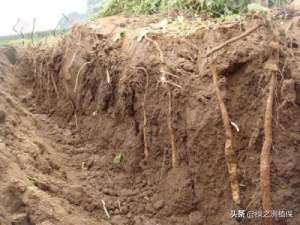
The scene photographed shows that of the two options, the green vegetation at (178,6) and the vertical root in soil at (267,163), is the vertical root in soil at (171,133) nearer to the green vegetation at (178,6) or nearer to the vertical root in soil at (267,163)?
the vertical root in soil at (267,163)

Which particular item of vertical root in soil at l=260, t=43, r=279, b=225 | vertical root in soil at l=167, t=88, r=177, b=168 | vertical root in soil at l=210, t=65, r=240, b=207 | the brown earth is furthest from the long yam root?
vertical root in soil at l=167, t=88, r=177, b=168

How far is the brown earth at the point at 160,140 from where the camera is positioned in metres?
3.96

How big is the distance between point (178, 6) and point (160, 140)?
71.1 inches

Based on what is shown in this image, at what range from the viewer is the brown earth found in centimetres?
396

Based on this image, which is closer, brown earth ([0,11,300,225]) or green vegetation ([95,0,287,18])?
brown earth ([0,11,300,225])

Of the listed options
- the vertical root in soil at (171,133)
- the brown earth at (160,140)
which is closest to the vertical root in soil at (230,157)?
the brown earth at (160,140)

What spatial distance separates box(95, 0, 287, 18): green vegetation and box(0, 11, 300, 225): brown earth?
396mm

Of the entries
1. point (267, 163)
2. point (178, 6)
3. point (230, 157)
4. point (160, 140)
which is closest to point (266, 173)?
point (267, 163)

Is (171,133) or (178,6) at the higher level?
(178,6)

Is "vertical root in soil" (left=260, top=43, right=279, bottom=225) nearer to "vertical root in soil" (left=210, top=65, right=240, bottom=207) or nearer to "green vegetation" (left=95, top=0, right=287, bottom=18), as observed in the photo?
"vertical root in soil" (left=210, top=65, right=240, bottom=207)

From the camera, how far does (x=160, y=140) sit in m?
4.55

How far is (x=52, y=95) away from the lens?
6082 millimetres

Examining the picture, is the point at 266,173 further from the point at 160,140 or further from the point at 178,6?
the point at 178,6

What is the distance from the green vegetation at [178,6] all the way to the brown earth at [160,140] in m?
0.40
